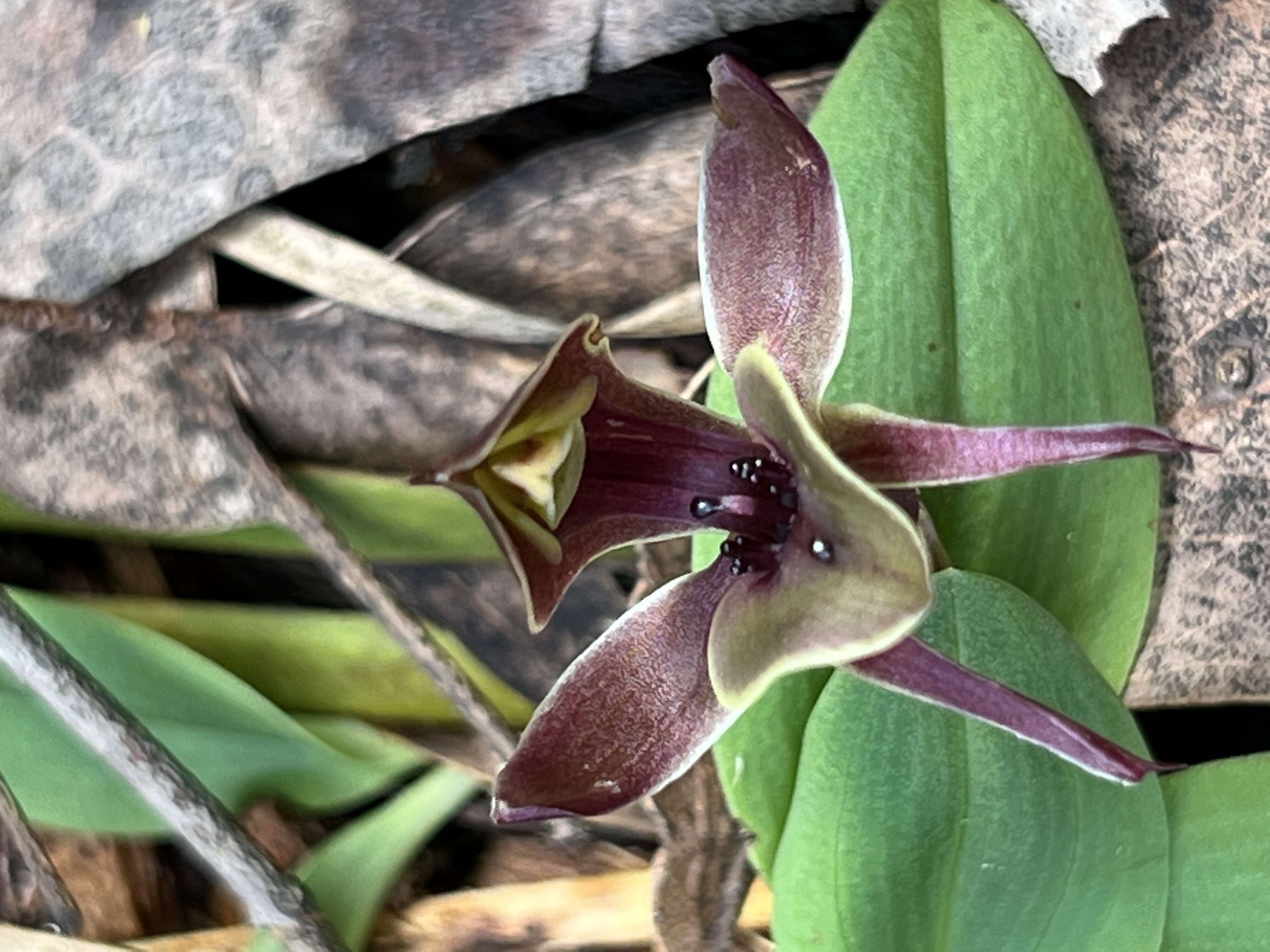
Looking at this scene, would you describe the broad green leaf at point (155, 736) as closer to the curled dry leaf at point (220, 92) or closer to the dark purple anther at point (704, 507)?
the curled dry leaf at point (220, 92)

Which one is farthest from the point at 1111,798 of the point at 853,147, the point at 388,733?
the point at 388,733

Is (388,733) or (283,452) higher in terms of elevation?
(283,452)

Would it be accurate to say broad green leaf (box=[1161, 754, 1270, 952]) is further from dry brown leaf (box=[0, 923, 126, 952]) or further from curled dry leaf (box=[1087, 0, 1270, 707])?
dry brown leaf (box=[0, 923, 126, 952])

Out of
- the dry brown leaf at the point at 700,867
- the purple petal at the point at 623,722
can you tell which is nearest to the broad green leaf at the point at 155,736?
the dry brown leaf at the point at 700,867

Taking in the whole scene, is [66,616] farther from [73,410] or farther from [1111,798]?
[1111,798]

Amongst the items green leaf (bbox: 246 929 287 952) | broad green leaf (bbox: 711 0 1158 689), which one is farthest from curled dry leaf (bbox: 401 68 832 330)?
green leaf (bbox: 246 929 287 952)

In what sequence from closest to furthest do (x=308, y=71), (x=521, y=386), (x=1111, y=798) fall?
1. (x=521, y=386)
2. (x=1111, y=798)
3. (x=308, y=71)
